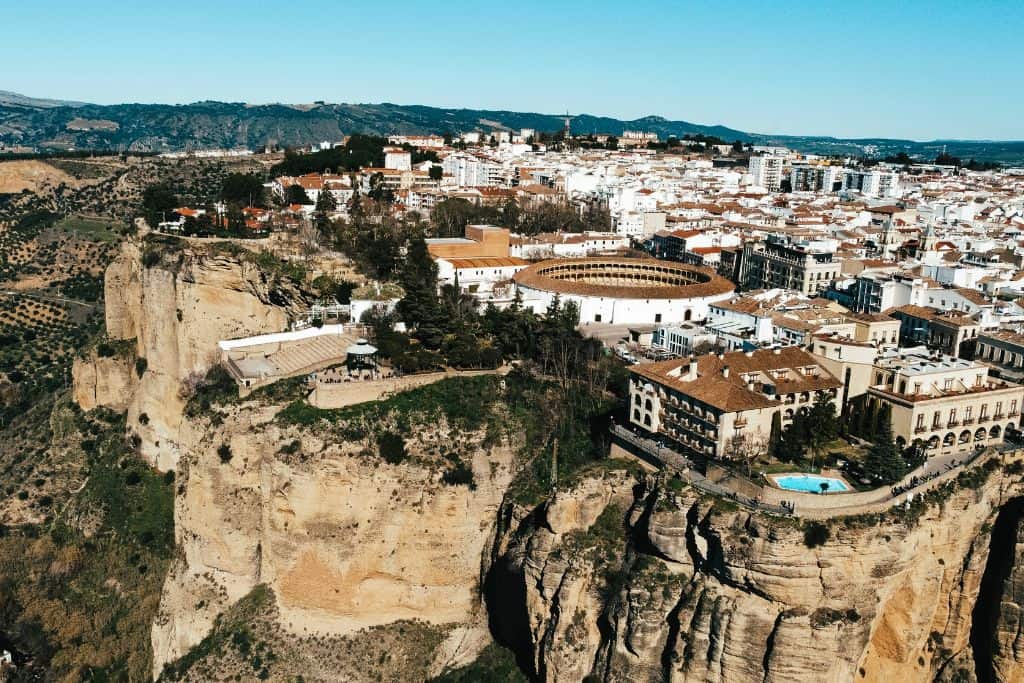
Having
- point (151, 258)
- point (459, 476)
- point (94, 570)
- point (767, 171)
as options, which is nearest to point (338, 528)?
point (459, 476)

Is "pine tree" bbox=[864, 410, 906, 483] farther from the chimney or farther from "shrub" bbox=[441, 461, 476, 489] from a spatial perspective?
"shrub" bbox=[441, 461, 476, 489]

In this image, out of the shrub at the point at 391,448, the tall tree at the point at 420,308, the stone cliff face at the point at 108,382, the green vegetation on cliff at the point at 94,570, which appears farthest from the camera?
the stone cliff face at the point at 108,382

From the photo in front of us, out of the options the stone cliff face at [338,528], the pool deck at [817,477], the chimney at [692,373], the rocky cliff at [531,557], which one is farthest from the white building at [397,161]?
the pool deck at [817,477]

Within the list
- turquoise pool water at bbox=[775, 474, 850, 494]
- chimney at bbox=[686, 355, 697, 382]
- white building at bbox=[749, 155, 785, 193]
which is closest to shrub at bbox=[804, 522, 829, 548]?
turquoise pool water at bbox=[775, 474, 850, 494]

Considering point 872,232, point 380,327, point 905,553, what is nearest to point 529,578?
point 905,553

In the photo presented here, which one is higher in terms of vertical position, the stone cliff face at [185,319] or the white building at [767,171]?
the white building at [767,171]

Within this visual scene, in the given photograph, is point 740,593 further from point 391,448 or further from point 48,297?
point 48,297

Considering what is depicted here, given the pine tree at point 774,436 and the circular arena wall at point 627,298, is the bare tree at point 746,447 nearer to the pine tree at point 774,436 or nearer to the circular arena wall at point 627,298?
the pine tree at point 774,436

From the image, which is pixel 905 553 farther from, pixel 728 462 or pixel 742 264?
pixel 742 264
